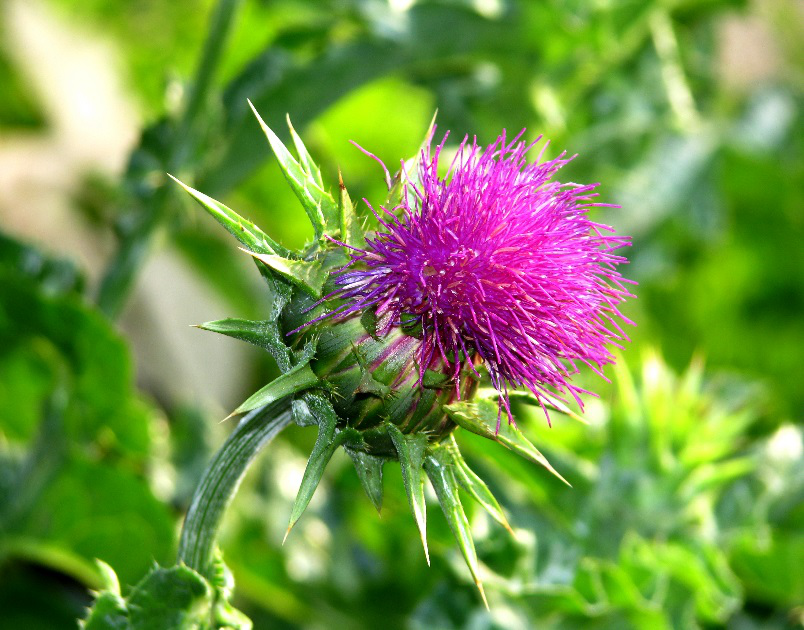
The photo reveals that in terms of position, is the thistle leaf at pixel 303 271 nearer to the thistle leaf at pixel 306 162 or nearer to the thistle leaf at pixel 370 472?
the thistle leaf at pixel 306 162

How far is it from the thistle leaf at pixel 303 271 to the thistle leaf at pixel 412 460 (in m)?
0.26

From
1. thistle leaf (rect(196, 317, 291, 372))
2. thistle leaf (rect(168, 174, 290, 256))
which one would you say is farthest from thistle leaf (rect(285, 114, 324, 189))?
thistle leaf (rect(196, 317, 291, 372))

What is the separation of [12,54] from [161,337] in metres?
1.48

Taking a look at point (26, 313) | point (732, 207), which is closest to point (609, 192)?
point (732, 207)

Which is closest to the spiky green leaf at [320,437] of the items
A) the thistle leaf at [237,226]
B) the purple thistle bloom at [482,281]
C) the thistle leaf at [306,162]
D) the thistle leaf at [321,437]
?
the thistle leaf at [321,437]

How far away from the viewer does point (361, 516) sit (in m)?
3.26

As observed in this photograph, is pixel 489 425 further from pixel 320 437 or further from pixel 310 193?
pixel 310 193

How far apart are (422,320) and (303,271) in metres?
0.21

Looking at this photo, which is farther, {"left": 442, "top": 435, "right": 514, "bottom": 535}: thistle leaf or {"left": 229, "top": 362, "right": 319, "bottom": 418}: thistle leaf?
{"left": 442, "top": 435, "right": 514, "bottom": 535}: thistle leaf

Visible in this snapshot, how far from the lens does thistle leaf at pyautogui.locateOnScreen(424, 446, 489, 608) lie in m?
1.45

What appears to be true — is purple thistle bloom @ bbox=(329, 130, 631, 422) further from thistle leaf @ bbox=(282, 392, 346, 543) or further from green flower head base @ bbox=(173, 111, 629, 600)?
thistle leaf @ bbox=(282, 392, 346, 543)

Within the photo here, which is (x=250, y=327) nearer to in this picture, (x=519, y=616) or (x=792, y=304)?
(x=519, y=616)

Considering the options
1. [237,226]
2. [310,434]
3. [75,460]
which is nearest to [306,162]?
[237,226]

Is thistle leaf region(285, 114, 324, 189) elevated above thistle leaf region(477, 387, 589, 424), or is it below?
above
